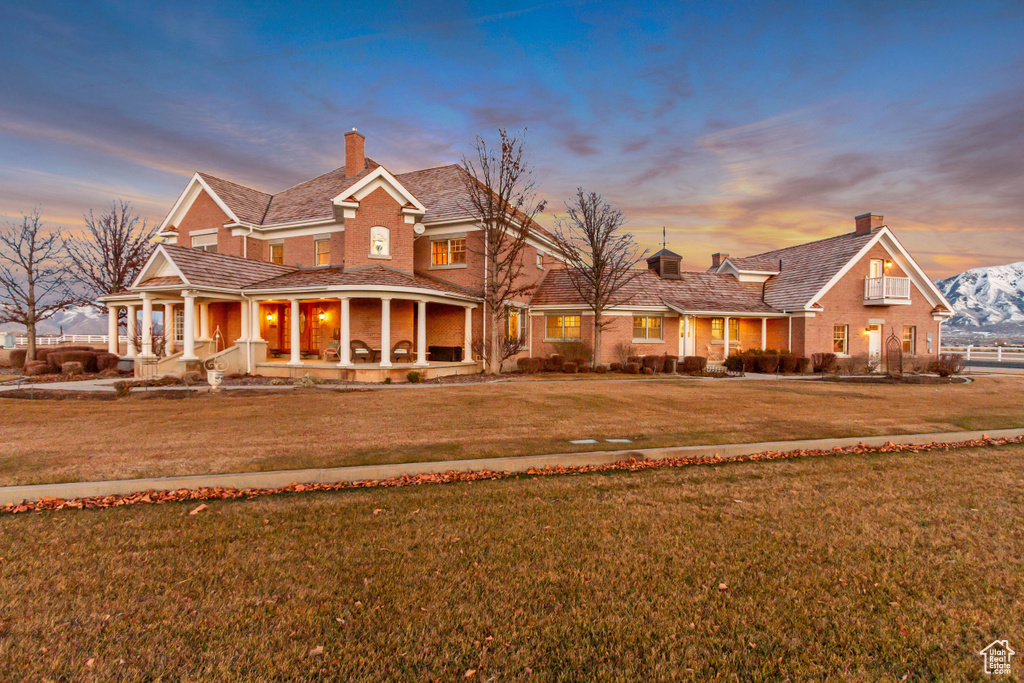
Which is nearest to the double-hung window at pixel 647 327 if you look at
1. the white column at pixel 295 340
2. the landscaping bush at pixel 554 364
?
→ the landscaping bush at pixel 554 364

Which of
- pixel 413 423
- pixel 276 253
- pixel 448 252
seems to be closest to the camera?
pixel 413 423

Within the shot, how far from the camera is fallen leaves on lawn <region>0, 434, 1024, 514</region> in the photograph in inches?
213

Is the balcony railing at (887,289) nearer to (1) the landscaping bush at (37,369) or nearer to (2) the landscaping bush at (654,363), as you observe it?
(2) the landscaping bush at (654,363)

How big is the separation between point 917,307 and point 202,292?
36.8 metres

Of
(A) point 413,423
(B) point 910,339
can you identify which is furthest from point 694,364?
(A) point 413,423

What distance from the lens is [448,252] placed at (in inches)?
945

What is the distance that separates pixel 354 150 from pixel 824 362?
26.8 m

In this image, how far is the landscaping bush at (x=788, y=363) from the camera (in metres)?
25.3

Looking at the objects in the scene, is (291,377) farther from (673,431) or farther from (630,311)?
(630,311)

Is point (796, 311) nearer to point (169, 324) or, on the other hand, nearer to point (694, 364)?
point (694, 364)

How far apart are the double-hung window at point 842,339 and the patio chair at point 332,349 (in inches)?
1038

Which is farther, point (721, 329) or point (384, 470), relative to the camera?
point (721, 329)

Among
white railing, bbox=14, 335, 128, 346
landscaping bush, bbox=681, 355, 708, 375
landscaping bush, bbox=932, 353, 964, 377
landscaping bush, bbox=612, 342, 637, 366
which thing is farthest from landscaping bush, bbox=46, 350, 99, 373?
landscaping bush, bbox=932, 353, 964, 377

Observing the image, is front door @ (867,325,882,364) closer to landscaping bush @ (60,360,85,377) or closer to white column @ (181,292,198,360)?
white column @ (181,292,198,360)
